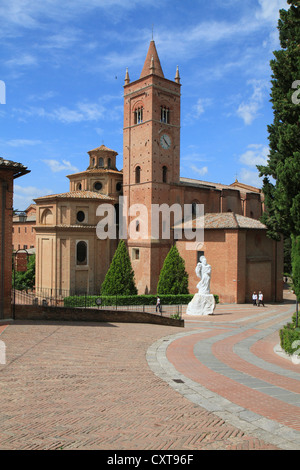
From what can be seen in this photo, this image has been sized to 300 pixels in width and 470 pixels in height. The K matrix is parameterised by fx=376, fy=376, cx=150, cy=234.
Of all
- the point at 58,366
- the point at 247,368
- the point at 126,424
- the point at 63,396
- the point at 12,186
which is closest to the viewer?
the point at 126,424

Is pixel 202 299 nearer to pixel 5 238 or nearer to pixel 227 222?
pixel 227 222

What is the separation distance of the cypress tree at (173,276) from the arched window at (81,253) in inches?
294

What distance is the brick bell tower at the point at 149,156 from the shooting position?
3522 centimetres

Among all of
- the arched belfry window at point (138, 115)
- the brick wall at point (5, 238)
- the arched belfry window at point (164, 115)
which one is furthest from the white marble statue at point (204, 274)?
the arched belfry window at point (138, 115)

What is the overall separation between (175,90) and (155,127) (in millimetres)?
5218

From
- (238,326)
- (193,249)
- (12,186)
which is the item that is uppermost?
(12,186)

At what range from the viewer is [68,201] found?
34812 mm

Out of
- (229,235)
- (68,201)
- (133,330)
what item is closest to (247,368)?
(133,330)

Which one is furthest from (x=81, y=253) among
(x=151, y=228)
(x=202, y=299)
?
(x=202, y=299)

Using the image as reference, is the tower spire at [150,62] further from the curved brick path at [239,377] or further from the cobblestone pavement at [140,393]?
the cobblestone pavement at [140,393]

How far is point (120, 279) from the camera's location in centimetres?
3162

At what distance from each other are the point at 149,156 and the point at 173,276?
457 inches

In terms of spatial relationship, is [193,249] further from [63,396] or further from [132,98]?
[63,396]

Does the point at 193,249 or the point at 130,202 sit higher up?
the point at 130,202
